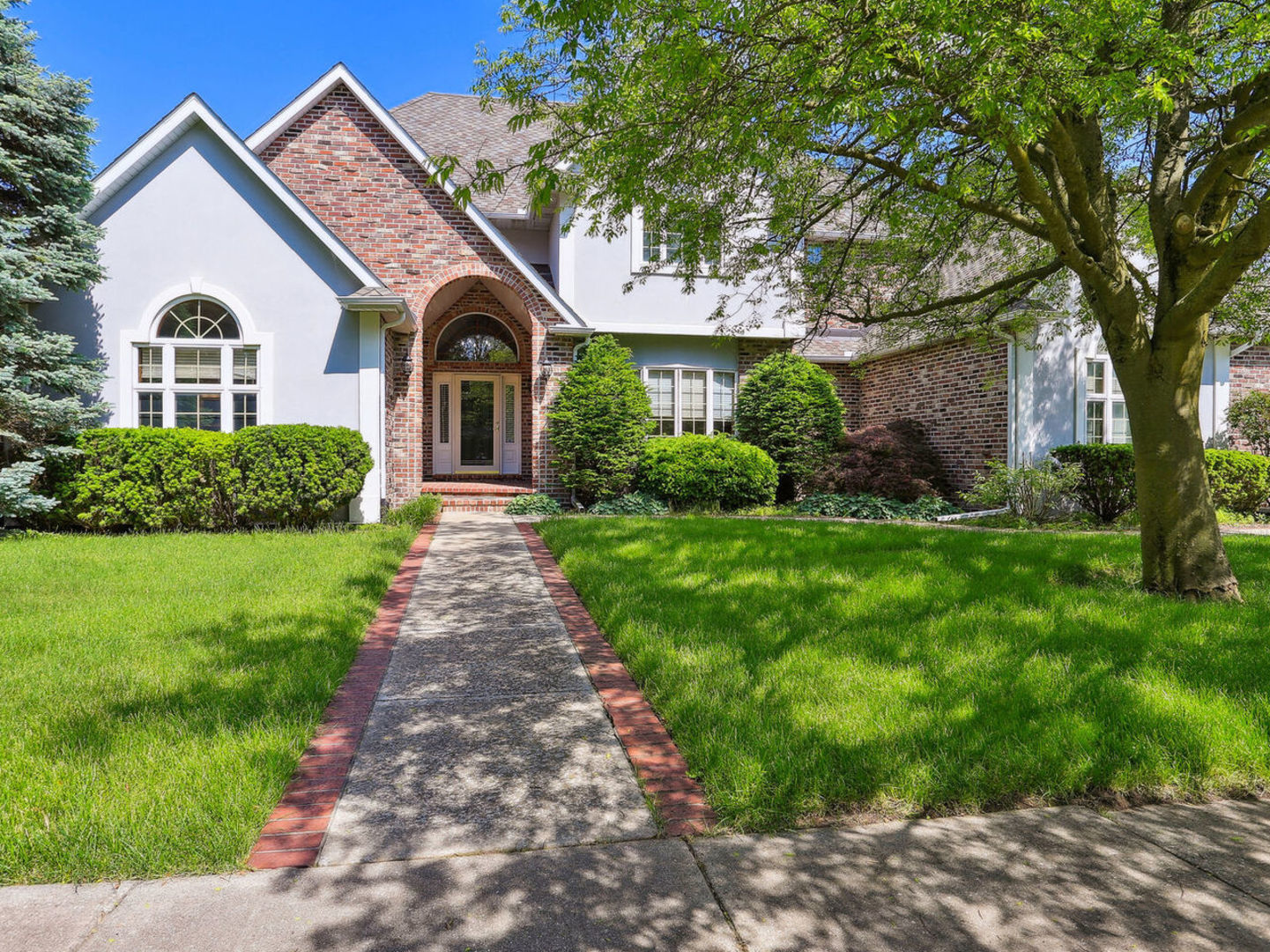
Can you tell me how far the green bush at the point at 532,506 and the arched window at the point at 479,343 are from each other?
5.03 m

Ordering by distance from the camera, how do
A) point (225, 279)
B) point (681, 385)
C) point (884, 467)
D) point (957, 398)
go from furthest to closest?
point (681, 385), point (957, 398), point (884, 467), point (225, 279)

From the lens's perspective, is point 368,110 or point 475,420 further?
point 475,420

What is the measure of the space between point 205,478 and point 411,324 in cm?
414

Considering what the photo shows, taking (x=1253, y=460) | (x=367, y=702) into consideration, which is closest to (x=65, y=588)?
(x=367, y=702)

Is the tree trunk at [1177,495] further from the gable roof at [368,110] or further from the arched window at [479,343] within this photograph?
the arched window at [479,343]

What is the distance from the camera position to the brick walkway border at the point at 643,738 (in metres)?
2.89

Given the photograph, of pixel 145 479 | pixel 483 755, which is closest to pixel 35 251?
pixel 145 479

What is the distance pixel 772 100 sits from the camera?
5266mm

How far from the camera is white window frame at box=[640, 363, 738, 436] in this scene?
1506 cm

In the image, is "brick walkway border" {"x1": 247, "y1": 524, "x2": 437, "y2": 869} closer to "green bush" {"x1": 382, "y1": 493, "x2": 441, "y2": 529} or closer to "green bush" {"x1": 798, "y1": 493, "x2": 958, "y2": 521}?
"green bush" {"x1": 382, "y1": 493, "x2": 441, "y2": 529}

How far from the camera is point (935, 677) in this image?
4.07 metres

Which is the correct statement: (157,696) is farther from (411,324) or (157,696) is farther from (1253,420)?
(1253,420)

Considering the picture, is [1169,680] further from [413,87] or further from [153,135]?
[413,87]

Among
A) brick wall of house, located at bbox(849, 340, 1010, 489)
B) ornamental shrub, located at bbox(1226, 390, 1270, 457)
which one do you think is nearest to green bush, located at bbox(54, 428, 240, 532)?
brick wall of house, located at bbox(849, 340, 1010, 489)
